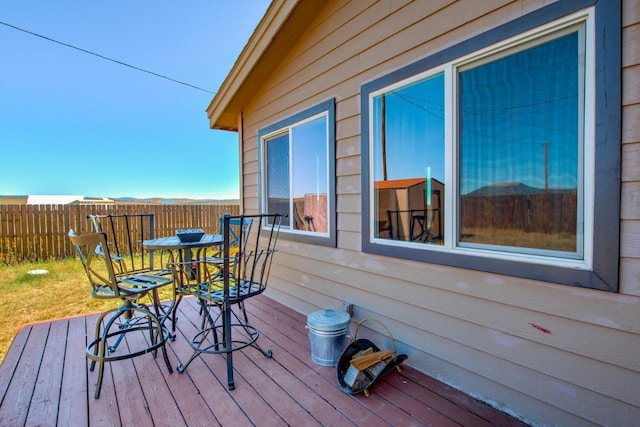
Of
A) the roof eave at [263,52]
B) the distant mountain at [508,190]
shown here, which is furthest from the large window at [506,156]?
the roof eave at [263,52]

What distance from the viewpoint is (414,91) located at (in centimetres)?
207

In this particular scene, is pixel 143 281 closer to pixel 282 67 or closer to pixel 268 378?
pixel 268 378

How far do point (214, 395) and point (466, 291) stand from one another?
1645 mm

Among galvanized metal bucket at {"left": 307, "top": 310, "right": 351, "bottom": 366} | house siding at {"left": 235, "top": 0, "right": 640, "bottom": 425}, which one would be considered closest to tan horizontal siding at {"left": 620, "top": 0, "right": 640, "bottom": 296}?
house siding at {"left": 235, "top": 0, "right": 640, "bottom": 425}

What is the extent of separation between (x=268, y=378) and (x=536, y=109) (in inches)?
87.9

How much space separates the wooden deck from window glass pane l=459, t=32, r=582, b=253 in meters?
1.00

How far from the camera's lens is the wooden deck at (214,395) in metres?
1.59

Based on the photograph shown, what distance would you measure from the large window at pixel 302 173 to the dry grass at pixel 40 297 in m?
2.52

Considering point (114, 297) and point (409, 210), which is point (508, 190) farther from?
point (114, 297)

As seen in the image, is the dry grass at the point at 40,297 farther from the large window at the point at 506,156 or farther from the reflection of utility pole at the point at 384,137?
the large window at the point at 506,156

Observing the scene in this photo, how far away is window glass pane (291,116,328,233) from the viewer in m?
2.92

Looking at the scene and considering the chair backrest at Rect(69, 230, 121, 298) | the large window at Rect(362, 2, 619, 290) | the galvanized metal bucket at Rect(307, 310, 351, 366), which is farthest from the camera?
the galvanized metal bucket at Rect(307, 310, 351, 366)

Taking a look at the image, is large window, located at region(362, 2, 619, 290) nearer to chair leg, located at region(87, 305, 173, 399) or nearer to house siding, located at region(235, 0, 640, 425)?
house siding, located at region(235, 0, 640, 425)

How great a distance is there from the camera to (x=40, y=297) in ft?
12.9
